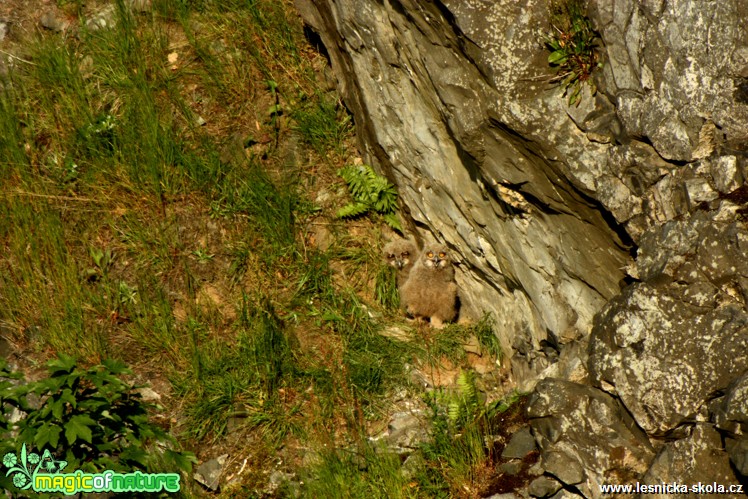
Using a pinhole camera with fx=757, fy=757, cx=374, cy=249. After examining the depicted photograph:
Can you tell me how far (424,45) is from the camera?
5.59 metres

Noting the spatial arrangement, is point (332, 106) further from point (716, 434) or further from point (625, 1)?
point (716, 434)

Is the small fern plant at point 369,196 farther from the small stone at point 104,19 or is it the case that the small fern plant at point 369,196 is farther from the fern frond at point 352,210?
the small stone at point 104,19

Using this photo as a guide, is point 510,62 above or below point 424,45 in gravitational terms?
above

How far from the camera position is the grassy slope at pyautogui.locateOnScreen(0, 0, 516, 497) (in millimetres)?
6270

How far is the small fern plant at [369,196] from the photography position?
7.30 m

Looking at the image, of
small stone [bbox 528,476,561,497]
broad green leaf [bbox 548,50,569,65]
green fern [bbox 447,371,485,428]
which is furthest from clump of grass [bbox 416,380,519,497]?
broad green leaf [bbox 548,50,569,65]

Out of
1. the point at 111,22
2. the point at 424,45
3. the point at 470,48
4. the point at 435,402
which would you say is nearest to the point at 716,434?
the point at 435,402

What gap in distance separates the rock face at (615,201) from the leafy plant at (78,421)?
2.49m

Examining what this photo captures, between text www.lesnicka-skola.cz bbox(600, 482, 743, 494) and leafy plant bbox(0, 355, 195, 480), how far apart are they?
2.50m

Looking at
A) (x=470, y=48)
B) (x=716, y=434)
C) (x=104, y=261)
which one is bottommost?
(x=104, y=261)

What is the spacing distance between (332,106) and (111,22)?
101 inches

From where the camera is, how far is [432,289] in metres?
6.92

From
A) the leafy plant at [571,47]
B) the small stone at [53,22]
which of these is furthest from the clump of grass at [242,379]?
the small stone at [53,22]

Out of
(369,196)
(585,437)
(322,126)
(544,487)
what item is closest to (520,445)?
(544,487)
